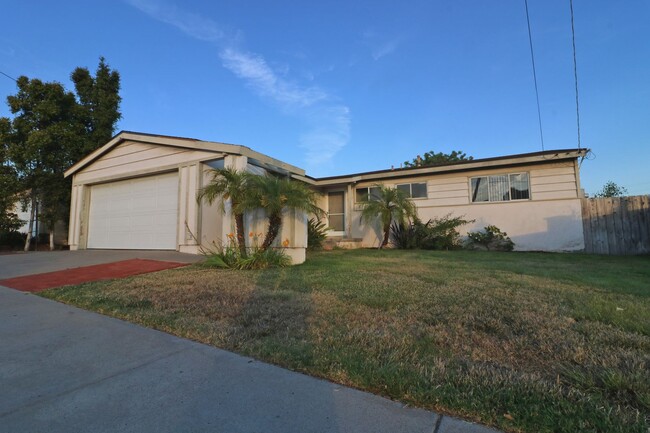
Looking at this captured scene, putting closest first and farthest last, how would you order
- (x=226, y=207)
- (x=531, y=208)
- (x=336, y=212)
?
(x=226, y=207)
(x=531, y=208)
(x=336, y=212)

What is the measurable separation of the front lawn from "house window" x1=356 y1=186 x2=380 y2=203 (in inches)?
355

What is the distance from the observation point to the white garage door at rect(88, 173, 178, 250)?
10.9 m

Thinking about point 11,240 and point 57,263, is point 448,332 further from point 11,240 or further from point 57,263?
point 11,240

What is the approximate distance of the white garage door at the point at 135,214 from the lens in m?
10.9

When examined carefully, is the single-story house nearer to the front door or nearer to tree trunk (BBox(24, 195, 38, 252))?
the front door

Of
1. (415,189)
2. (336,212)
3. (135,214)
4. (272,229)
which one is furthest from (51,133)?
(415,189)

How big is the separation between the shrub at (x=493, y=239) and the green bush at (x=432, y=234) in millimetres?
709

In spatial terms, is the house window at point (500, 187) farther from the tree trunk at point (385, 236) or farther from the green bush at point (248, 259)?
the green bush at point (248, 259)

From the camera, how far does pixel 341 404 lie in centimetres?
197

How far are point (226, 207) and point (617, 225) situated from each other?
42.5 ft

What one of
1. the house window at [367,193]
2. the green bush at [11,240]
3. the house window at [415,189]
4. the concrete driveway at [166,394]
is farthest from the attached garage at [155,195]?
the concrete driveway at [166,394]

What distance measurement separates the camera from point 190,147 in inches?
406

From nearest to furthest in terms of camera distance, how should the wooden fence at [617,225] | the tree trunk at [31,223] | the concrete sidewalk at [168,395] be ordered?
1. the concrete sidewalk at [168,395]
2. the wooden fence at [617,225]
3. the tree trunk at [31,223]

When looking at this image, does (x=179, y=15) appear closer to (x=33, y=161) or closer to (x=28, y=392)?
(x=33, y=161)
